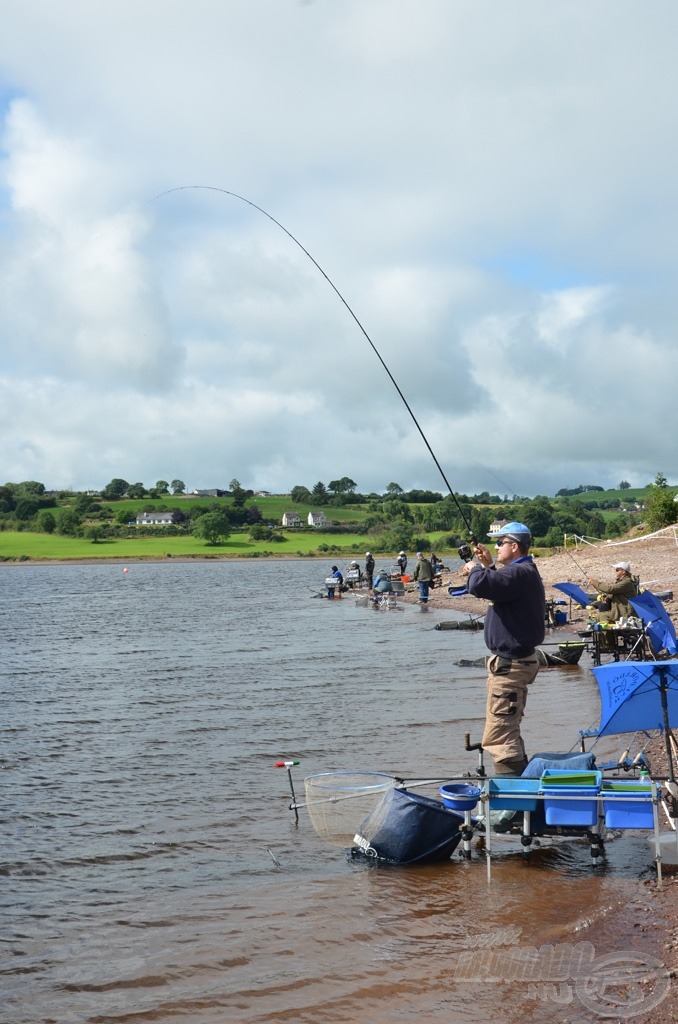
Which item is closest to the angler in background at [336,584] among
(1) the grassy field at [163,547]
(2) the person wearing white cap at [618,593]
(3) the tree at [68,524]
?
(2) the person wearing white cap at [618,593]

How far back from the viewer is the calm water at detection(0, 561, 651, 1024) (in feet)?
19.3

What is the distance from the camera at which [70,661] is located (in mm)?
25312

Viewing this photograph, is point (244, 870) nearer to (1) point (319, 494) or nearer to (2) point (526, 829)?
(2) point (526, 829)

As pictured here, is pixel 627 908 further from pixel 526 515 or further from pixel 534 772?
pixel 526 515

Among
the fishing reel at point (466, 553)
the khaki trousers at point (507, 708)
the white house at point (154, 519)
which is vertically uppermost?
the white house at point (154, 519)

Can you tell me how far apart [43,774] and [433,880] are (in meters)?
6.39

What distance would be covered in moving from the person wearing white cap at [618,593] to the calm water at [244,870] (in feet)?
4.09

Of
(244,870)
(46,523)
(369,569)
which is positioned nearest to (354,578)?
(369,569)

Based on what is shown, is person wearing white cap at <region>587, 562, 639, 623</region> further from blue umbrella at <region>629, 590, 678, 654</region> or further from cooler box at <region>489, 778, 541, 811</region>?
cooler box at <region>489, 778, 541, 811</region>

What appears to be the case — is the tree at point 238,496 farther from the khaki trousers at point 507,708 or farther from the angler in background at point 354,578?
the khaki trousers at point 507,708

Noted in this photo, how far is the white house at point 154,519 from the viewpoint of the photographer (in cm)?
14807

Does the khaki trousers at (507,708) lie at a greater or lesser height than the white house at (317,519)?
lesser

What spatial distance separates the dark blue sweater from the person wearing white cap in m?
8.58

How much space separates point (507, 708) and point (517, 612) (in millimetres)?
778
